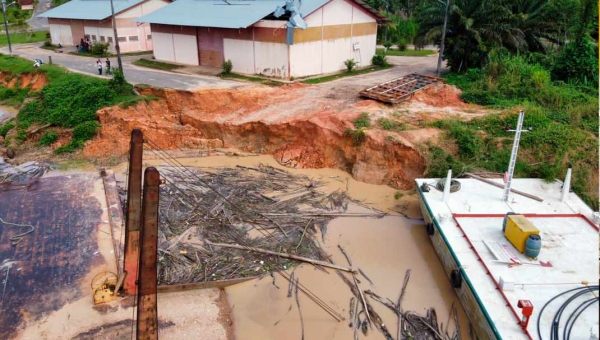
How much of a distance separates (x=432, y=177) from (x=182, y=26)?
2347 centimetres

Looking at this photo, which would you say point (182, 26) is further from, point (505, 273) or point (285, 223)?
point (505, 273)

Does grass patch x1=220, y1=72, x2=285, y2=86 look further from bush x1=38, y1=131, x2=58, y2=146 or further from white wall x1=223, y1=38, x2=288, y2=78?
bush x1=38, y1=131, x2=58, y2=146

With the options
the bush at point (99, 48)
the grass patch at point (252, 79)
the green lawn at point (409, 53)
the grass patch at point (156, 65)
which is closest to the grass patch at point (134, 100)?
the grass patch at point (252, 79)

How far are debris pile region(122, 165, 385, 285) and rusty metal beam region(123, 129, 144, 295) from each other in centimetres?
117

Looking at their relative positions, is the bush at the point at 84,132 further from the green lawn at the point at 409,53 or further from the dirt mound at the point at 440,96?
the green lawn at the point at 409,53

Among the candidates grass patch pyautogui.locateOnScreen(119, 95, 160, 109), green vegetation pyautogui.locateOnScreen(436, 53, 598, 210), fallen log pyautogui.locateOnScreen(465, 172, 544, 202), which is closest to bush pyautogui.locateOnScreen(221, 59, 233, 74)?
grass patch pyautogui.locateOnScreen(119, 95, 160, 109)

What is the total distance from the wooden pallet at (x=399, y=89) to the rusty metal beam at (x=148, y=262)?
16809 mm

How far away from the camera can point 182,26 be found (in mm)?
34469

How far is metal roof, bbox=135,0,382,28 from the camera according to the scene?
30.5 meters

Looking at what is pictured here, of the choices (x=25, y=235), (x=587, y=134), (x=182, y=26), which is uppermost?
(x=182, y=26)

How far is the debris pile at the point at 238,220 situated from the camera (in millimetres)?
14594

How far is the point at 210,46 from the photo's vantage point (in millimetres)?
33344

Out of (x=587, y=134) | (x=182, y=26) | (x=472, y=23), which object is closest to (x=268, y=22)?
(x=182, y=26)

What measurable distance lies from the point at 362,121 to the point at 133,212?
41.2 feet
